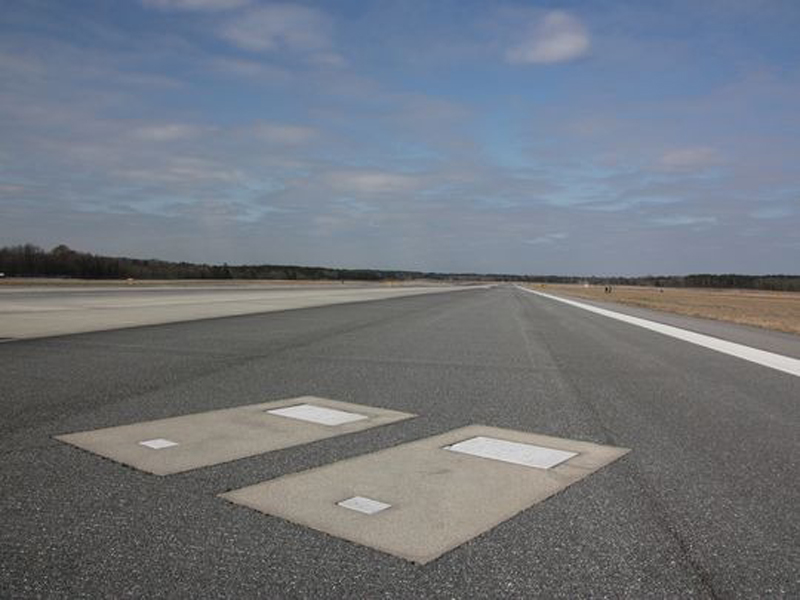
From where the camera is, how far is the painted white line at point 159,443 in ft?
16.1

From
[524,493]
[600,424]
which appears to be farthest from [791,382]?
[524,493]

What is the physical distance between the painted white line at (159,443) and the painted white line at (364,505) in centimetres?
184

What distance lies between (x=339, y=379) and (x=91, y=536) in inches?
211

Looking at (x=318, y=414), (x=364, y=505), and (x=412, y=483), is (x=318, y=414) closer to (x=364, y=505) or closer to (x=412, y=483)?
(x=412, y=483)

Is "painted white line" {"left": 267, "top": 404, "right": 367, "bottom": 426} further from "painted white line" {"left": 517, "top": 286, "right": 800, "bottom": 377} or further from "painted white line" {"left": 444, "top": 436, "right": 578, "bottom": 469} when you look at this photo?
"painted white line" {"left": 517, "top": 286, "right": 800, "bottom": 377}

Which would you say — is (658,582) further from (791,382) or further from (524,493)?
(791,382)

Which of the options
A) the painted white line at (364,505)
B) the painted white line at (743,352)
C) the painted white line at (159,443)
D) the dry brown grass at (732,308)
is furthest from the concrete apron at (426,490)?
the dry brown grass at (732,308)

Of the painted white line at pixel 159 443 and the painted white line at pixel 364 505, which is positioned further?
the painted white line at pixel 159 443

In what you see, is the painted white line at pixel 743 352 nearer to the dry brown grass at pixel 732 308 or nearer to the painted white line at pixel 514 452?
the dry brown grass at pixel 732 308

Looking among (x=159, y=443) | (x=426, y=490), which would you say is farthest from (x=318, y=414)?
(x=426, y=490)

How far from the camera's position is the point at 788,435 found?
583 cm

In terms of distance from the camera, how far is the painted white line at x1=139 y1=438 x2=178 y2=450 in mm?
4898

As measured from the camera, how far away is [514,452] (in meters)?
5.02

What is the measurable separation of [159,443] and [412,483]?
6.98 feet
